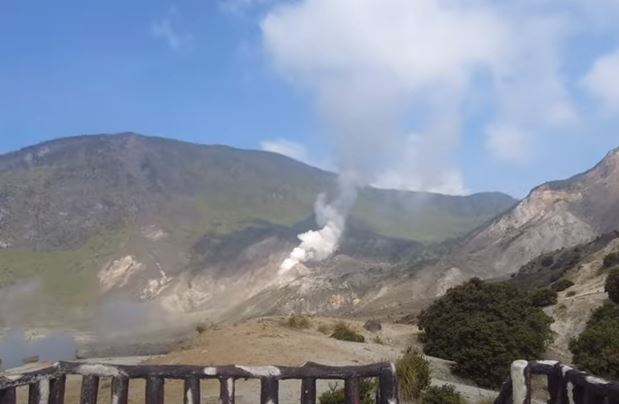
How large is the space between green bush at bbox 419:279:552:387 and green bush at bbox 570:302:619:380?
6.93 feet

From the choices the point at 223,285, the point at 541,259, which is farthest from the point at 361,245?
the point at 541,259

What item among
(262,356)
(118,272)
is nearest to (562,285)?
(262,356)

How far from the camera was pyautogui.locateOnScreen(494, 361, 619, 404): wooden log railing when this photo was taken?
616cm

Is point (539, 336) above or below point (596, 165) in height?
below

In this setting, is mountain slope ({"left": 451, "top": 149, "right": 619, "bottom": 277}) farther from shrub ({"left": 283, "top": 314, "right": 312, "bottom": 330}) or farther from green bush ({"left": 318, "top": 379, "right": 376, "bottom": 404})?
green bush ({"left": 318, "top": 379, "right": 376, "bottom": 404})

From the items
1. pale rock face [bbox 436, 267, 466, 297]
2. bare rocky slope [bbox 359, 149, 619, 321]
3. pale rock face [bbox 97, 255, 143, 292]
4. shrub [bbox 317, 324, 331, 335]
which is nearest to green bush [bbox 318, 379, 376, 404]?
shrub [bbox 317, 324, 331, 335]

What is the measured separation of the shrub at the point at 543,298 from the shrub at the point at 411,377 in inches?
1176

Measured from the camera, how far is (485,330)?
27.5m

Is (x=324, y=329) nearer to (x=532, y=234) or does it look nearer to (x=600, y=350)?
(x=600, y=350)

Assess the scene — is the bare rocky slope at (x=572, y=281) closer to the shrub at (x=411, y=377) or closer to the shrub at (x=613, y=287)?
the shrub at (x=613, y=287)

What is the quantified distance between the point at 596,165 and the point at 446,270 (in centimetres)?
6230

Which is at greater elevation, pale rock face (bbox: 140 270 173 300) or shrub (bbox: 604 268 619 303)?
pale rock face (bbox: 140 270 173 300)

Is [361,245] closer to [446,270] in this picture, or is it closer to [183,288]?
[183,288]

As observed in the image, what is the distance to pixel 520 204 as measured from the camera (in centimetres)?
15212
